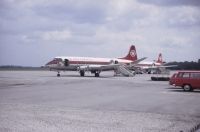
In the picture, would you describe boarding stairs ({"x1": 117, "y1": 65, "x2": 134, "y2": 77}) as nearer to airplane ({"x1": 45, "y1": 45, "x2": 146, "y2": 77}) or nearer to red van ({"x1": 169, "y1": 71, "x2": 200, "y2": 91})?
airplane ({"x1": 45, "y1": 45, "x2": 146, "y2": 77})

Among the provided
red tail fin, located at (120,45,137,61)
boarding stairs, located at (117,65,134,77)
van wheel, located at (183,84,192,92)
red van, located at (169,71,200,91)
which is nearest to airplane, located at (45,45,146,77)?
boarding stairs, located at (117,65,134,77)

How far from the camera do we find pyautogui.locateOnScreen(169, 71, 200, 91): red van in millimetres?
27703

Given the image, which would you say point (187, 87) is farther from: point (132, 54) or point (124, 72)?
point (132, 54)

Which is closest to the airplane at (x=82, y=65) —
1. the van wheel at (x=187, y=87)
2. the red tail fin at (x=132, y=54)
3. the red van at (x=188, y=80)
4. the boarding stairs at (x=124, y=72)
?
the boarding stairs at (x=124, y=72)

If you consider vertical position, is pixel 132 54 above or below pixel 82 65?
above

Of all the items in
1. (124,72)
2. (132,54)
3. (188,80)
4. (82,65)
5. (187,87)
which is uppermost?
(132,54)

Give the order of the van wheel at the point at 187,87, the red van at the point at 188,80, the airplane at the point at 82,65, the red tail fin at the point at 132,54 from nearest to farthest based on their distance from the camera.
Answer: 1. the red van at the point at 188,80
2. the van wheel at the point at 187,87
3. the airplane at the point at 82,65
4. the red tail fin at the point at 132,54

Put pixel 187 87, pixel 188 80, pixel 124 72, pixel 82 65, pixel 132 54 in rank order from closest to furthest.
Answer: pixel 188 80, pixel 187 87, pixel 82 65, pixel 124 72, pixel 132 54

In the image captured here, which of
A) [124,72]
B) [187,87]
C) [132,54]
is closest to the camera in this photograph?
[187,87]

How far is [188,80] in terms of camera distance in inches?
1105

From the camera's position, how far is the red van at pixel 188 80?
27.7 meters

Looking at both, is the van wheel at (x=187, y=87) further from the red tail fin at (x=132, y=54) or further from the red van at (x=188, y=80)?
the red tail fin at (x=132, y=54)

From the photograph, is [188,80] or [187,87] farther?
[187,87]

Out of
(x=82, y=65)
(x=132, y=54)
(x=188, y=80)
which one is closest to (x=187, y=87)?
(x=188, y=80)
